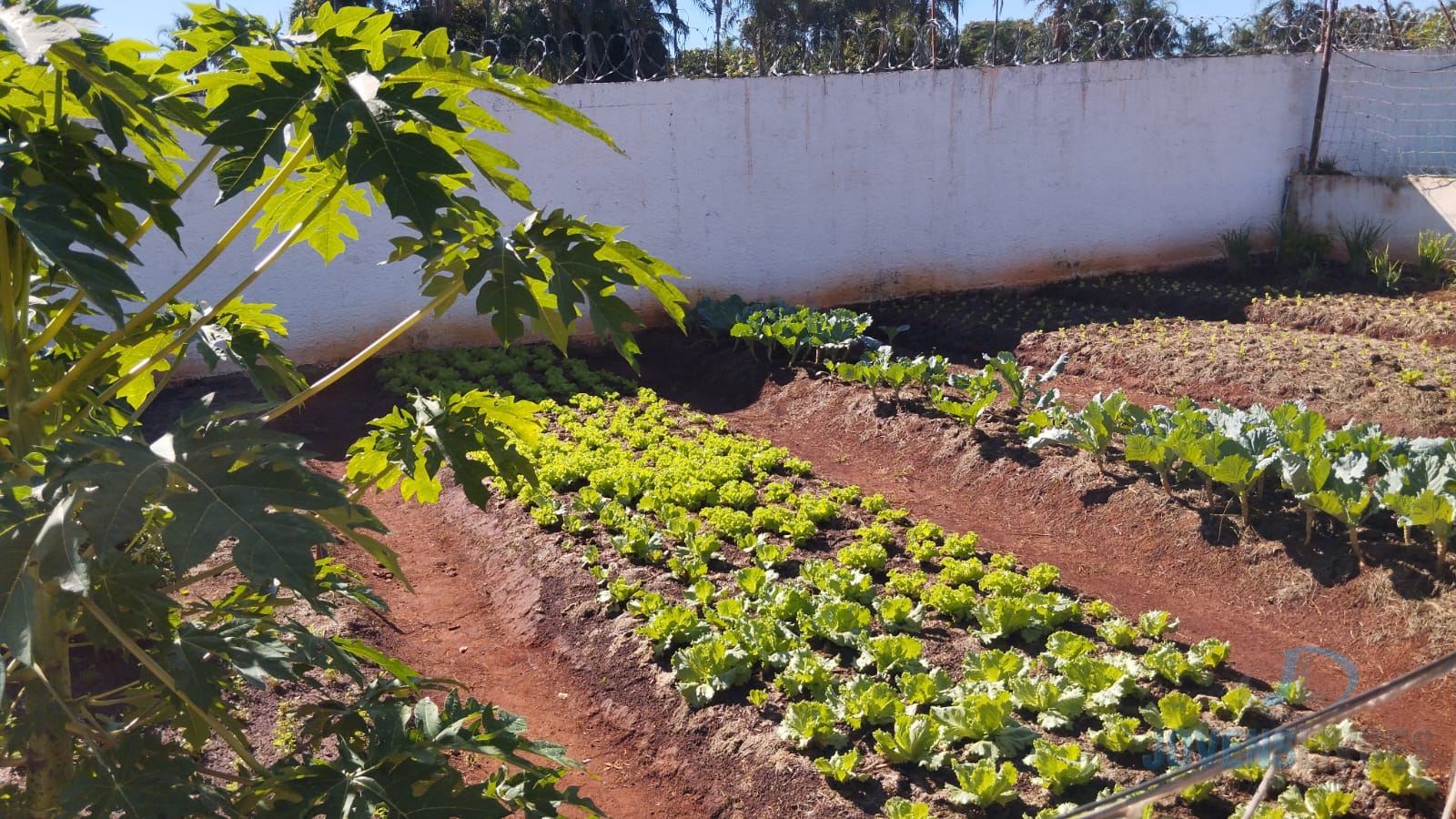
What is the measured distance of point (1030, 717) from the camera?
380 cm

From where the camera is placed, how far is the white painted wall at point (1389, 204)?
10891 millimetres

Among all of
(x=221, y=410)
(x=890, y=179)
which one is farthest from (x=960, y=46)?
(x=221, y=410)

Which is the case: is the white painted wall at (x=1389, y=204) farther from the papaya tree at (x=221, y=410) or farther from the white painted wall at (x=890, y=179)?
the papaya tree at (x=221, y=410)

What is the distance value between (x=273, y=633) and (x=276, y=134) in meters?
0.95

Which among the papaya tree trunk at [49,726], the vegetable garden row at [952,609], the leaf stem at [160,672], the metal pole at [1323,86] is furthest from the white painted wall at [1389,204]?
the papaya tree trunk at [49,726]

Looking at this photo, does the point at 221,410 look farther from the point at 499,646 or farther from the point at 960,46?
the point at 960,46

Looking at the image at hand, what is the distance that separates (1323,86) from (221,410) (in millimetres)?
13357

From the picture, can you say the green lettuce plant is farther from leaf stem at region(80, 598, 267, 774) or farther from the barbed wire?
the barbed wire

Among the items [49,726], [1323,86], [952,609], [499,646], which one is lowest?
[499,646]

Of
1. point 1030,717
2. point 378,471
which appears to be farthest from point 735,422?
point 378,471

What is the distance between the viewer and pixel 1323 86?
1198 cm

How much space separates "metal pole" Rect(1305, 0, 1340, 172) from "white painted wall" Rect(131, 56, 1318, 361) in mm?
168

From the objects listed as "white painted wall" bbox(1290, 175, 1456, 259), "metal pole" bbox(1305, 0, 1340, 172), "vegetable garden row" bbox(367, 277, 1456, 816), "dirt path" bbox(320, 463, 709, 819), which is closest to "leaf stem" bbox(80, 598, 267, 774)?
"dirt path" bbox(320, 463, 709, 819)

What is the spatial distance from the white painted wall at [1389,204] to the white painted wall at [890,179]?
0.52m
